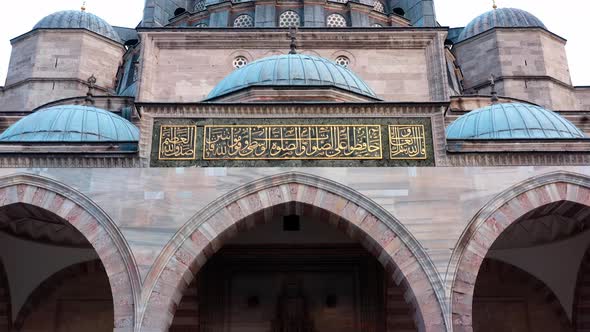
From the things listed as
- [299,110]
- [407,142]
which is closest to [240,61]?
[299,110]

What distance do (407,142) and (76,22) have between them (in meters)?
13.0

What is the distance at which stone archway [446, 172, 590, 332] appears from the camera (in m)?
8.36

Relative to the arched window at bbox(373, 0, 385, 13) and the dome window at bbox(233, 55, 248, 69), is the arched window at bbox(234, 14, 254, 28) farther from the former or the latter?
the arched window at bbox(373, 0, 385, 13)

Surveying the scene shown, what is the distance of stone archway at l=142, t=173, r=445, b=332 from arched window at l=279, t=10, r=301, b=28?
1054cm

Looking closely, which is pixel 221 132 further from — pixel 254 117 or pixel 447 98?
pixel 447 98

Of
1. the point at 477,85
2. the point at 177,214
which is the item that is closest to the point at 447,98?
the point at 477,85

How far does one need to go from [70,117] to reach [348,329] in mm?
6659

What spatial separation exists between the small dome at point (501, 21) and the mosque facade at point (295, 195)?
175 centimetres

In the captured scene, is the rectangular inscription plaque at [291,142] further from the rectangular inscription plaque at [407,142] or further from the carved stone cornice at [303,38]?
the carved stone cornice at [303,38]

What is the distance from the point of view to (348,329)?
11680mm

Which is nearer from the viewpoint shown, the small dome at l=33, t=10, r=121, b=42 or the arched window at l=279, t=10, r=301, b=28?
the small dome at l=33, t=10, r=121, b=42

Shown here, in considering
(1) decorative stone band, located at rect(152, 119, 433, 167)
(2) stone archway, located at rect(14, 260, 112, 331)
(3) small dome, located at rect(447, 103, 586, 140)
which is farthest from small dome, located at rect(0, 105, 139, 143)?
(3) small dome, located at rect(447, 103, 586, 140)

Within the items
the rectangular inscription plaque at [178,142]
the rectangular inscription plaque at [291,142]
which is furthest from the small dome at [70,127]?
the rectangular inscription plaque at [291,142]

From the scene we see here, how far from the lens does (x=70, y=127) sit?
11.0m
